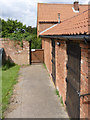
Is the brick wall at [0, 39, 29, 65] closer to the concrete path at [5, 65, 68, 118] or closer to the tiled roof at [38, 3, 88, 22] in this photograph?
the tiled roof at [38, 3, 88, 22]

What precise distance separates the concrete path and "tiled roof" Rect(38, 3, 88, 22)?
10.8 m

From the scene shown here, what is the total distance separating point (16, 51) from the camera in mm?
13648

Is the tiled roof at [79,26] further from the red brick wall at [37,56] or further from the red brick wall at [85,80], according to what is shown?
the red brick wall at [37,56]

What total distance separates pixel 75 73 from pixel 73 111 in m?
1.14

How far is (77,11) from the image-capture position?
17.8 m

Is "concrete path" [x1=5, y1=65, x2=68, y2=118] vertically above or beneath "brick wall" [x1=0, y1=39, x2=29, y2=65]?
beneath

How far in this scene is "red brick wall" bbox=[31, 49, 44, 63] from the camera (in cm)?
1467

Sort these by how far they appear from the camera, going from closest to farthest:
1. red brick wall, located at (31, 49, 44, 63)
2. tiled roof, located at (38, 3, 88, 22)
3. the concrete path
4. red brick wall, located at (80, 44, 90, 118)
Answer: red brick wall, located at (80, 44, 90, 118) < the concrete path < red brick wall, located at (31, 49, 44, 63) < tiled roof, located at (38, 3, 88, 22)

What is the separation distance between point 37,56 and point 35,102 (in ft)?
30.3

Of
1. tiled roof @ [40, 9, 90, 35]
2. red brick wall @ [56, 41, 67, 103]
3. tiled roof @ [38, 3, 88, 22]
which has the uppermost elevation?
tiled roof @ [38, 3, 88, 22]

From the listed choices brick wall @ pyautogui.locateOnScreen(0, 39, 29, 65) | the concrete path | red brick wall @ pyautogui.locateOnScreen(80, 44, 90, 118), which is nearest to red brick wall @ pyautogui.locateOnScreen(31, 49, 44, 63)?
brick wall @ pyautogui.locateOnScreen(0, 39, 29, 65)

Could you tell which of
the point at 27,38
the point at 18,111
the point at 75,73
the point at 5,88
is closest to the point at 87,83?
the point at 75,73

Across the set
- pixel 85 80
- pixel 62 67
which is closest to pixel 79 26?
pixel 85 80

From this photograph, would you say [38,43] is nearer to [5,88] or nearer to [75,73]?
[5,88]
